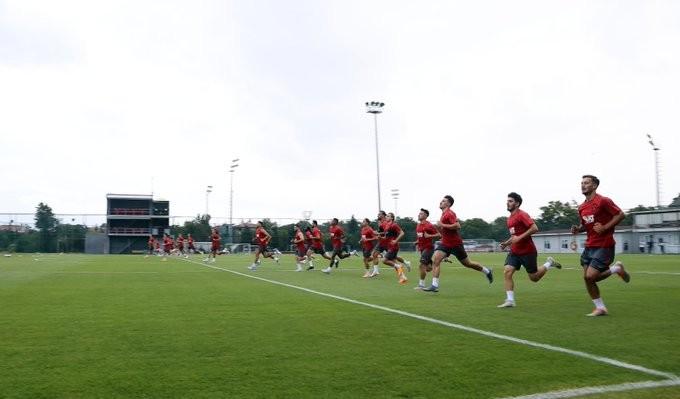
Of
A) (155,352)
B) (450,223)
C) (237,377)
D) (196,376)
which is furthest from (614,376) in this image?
(450,223)

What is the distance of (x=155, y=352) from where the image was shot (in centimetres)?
596

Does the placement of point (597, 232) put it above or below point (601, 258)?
above

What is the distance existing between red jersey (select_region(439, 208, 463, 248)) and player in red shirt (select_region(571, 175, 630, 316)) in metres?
3.76

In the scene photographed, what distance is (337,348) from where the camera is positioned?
6145 millimetres

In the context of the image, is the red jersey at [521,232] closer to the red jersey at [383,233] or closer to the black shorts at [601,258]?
the black shorts at [601,258]

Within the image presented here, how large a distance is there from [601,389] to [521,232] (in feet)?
20.4

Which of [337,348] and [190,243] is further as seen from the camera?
[190,243]

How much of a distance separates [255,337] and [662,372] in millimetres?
4118

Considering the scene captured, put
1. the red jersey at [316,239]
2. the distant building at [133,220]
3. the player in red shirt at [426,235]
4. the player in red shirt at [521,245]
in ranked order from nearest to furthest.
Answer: the player in red shirt at [521,245] → the player in red shirt at [426,235] → the red jersey at [316,239] → the distant building at [133,220]

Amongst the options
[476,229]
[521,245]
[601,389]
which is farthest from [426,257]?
[476,229]

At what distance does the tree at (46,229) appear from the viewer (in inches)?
2830

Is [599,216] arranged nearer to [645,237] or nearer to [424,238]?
[424,238]

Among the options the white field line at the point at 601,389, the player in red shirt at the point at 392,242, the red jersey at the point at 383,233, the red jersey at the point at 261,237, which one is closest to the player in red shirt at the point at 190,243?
the red jersey at the point at 261,237

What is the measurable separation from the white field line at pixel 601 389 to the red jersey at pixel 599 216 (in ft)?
15.2
